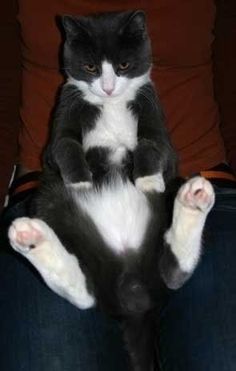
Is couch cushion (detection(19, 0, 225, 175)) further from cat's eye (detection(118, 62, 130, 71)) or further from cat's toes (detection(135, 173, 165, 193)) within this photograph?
cat's toes (detection(135, 173, 165, 193))

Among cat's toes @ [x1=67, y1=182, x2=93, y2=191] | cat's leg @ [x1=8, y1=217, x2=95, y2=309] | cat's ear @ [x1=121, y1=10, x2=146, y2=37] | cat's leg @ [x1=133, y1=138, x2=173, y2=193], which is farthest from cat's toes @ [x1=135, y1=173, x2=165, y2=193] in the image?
cat's ear @ [x1=121, y1=10, x2=146, y2=37]

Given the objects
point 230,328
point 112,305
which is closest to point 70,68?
point 112,305

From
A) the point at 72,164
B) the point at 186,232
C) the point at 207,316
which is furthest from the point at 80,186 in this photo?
the point at 207,316

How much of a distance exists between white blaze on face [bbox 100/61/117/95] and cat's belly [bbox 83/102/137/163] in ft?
0.19

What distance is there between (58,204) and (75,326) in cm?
26

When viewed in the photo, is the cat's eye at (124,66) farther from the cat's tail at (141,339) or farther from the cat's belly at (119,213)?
the cat's tail at (141,339)

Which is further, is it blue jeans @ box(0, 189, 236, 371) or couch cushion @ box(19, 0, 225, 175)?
couch cushion @ box(19, 0, 225, 175)

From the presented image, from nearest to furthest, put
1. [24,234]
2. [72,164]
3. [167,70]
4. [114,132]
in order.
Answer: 1. [24,234]
2. [72,164]
3. [114,132]
4. [167,70]

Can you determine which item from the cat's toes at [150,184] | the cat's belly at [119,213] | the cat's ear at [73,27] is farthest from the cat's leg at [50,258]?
the cat's ear at [73,27]

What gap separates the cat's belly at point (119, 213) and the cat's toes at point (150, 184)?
0.04 ft

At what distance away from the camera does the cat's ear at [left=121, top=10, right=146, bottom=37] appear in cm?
143

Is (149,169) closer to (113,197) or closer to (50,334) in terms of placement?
(113,197)

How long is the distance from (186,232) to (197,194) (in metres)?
0.10

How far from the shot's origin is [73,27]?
144cm
